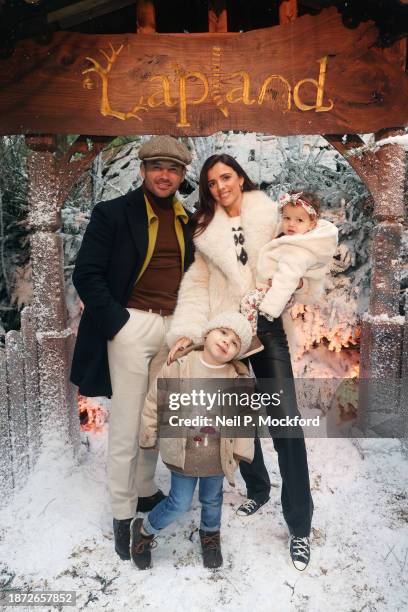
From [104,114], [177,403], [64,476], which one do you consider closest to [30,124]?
[104,114]

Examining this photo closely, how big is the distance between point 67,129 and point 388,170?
2712mm

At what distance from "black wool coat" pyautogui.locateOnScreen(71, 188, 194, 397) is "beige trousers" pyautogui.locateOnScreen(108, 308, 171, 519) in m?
0.11

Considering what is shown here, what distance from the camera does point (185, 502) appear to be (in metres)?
2.65

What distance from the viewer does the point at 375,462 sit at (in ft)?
13.1

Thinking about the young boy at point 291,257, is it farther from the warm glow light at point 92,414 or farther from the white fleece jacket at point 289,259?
the warm glow light at point 92,414

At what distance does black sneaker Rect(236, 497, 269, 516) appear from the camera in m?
3.33

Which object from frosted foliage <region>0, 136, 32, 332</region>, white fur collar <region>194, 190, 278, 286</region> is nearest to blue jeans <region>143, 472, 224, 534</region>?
white fur collar <region>194, 190, 278, 286</region>

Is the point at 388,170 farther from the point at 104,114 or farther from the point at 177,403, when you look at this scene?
the point at 177,403

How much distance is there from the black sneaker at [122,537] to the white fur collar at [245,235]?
5.70ft

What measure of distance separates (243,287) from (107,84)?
2.04m

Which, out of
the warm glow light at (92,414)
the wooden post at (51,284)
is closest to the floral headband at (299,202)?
the wooden post at (51,284)

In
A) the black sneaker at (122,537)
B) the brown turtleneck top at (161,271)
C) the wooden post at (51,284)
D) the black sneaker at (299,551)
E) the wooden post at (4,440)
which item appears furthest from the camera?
the wooden post at (51,284)

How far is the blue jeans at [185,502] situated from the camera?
2626 millimetres

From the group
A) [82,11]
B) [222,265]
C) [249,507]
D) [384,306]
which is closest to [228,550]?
[249,507]
